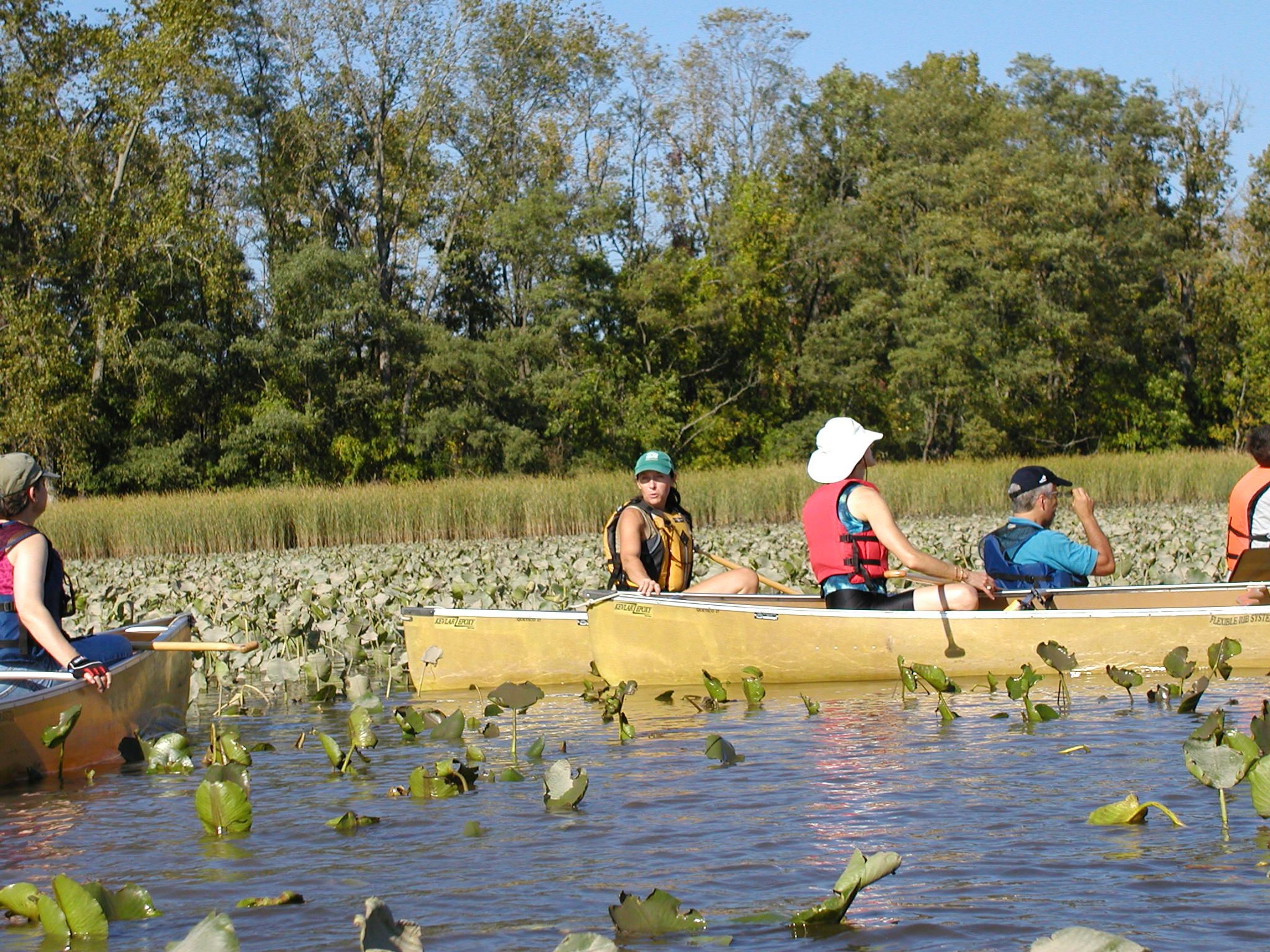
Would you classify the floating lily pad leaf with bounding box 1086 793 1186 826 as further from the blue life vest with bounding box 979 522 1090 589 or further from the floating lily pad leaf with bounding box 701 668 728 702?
the blue life vest with bounding box 979 522 1090 589

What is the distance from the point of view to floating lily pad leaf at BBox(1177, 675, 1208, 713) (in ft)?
19.1

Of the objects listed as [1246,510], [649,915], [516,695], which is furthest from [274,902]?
[1246,510]

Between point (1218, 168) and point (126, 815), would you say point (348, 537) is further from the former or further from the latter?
point (1218, 168)

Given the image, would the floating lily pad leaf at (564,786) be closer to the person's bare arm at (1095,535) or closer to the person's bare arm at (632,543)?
the person's bare arm at (632,543)

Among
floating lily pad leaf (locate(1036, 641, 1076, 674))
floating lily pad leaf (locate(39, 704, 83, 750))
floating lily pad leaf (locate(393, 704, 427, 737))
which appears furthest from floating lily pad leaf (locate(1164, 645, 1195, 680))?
floating lily pad leaf (locate(39, 704, 83, 750))

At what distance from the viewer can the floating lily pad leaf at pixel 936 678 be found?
6211 mm

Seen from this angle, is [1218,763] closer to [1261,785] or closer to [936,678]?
[1261,785]

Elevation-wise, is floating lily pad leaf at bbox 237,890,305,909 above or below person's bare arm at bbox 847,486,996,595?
below

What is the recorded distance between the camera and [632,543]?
7484 mm

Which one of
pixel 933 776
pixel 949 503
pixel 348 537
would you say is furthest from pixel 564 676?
pixel 949 503

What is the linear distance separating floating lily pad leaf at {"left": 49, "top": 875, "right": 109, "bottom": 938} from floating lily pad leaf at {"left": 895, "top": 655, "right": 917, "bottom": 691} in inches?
151

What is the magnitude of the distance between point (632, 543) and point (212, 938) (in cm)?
472

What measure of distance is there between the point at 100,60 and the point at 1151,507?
20.7 metres

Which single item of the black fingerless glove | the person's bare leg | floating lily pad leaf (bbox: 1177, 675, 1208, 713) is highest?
the black fingerless glove
